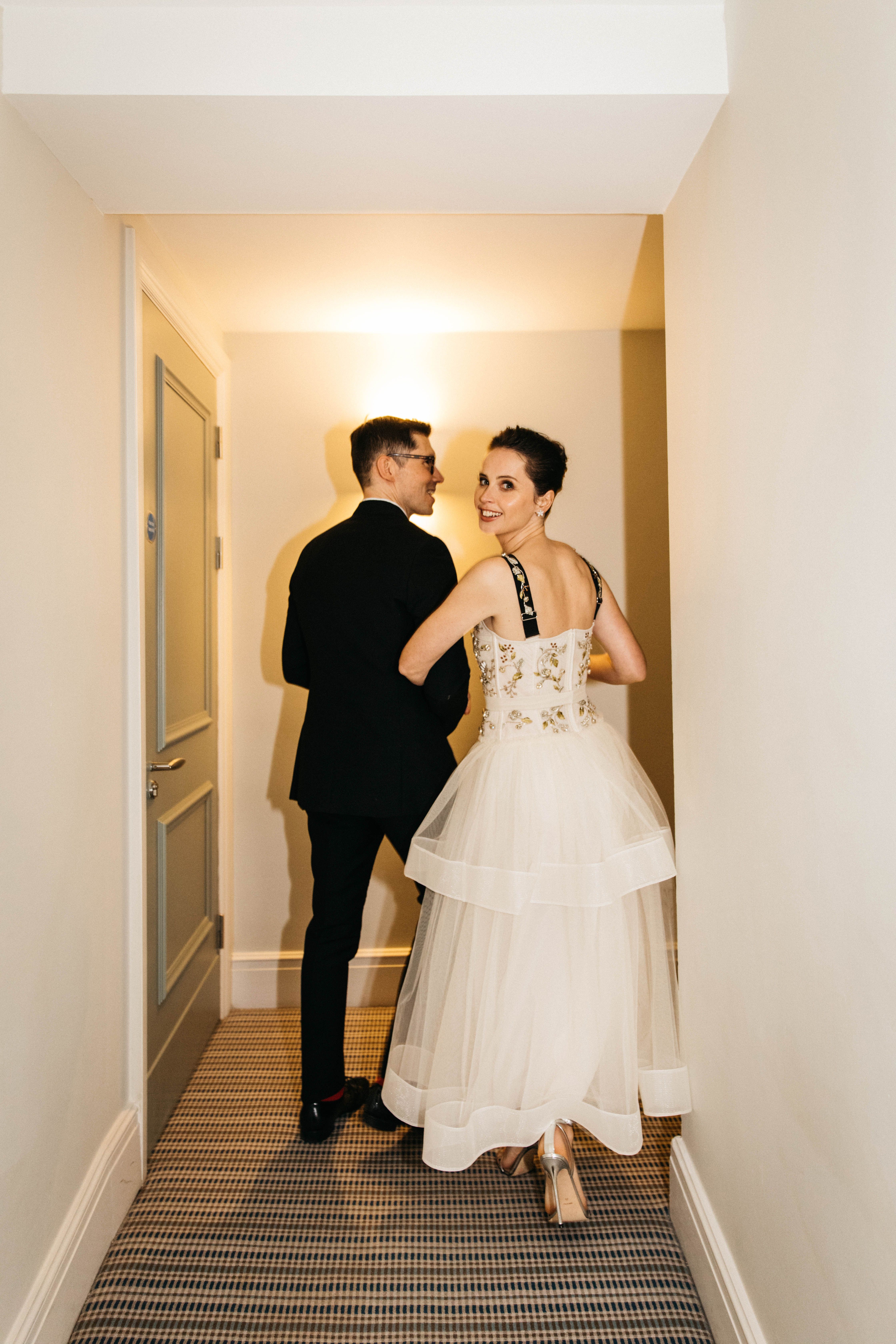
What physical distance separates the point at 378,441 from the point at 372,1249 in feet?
6.07

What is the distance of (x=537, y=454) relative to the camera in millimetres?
1876

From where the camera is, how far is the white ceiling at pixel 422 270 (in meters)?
2.05

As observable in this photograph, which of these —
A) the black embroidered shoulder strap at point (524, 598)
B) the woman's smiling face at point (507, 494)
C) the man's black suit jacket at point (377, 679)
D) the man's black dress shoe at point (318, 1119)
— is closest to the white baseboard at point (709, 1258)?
the man's black dress shoe at point (318, 1119)

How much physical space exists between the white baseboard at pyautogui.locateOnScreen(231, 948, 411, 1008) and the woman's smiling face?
1.63 m

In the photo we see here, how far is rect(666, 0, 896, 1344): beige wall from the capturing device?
0.88 meters

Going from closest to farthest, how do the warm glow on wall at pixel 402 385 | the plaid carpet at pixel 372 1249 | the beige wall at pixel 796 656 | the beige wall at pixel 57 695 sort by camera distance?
1. the beige wall at pixel 796 656
2. the beige wall at pixel 57 695
3. the plaid carpet at pixel 372 1249
4. the warm glow on wall at pixel 402 385

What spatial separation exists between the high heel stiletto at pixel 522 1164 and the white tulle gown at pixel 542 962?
306mm

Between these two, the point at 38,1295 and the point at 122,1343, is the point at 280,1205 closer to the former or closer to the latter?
A: the point at 122,1343

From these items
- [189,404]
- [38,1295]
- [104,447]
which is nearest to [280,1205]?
[38,1295]

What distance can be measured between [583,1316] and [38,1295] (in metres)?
0.97

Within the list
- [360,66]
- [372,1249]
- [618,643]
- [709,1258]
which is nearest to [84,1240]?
[372,1249]

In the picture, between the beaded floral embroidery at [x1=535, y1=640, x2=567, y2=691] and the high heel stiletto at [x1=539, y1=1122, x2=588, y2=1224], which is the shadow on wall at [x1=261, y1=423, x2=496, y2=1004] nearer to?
the beaded floral embroidery at [x1=535, y1=640, x2=567, y2=691]

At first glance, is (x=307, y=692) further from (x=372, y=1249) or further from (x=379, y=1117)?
(x=372, y=1249)

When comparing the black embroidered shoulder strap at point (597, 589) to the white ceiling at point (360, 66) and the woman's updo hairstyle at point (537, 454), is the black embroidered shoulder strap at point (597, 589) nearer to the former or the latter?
the woman's updo hairstyle at point (537, 454)
